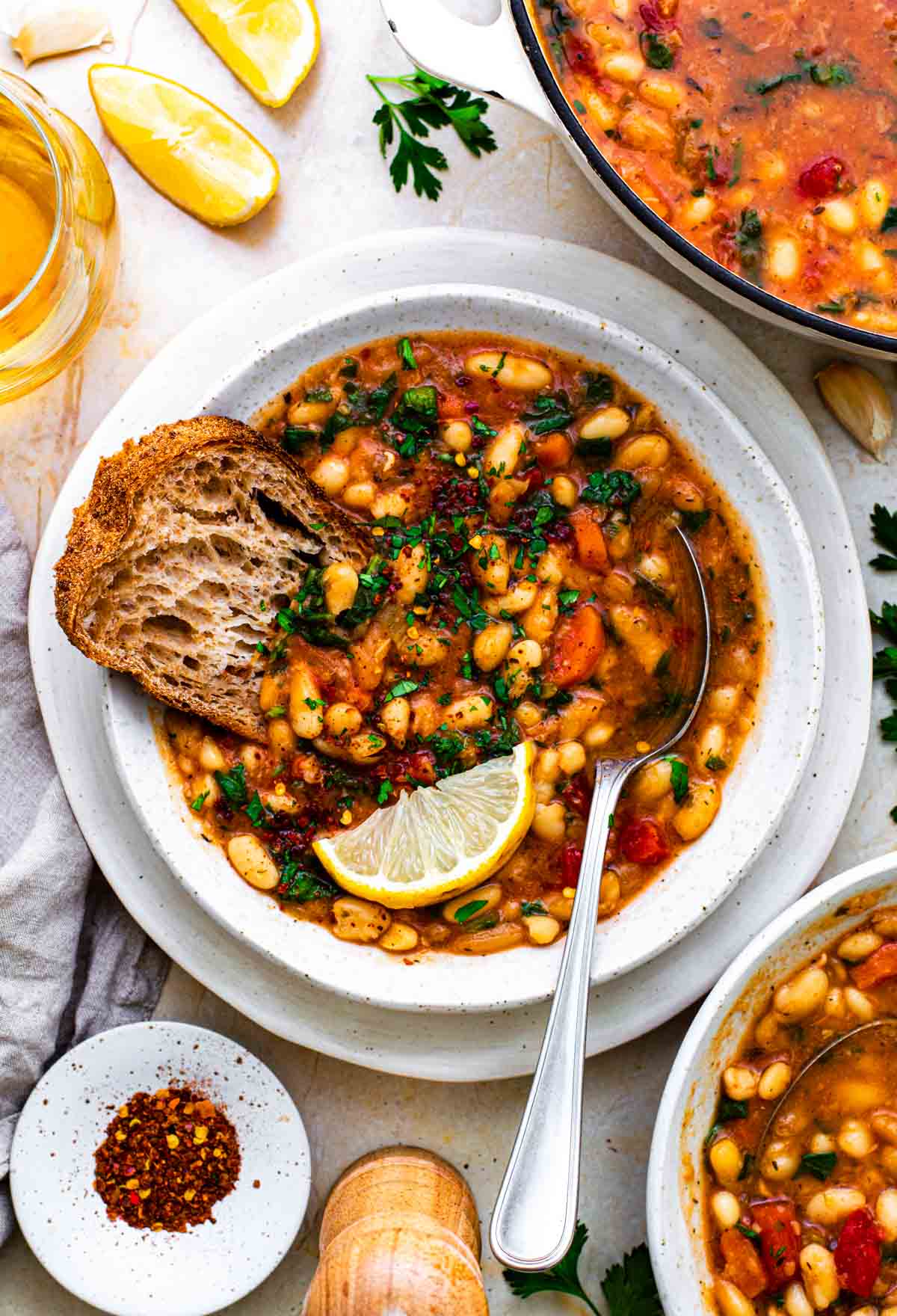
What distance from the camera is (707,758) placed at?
3137mm

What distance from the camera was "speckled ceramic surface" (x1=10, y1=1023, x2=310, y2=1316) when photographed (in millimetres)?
3197

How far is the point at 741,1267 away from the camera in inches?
125

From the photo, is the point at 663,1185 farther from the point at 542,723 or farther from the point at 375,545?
the point at 375,545

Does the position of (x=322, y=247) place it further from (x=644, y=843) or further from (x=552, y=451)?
(x=644, y=843)

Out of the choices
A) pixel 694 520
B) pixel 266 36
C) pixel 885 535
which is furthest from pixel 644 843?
pixel 266 36

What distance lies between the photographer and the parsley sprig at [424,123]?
3.17 meters

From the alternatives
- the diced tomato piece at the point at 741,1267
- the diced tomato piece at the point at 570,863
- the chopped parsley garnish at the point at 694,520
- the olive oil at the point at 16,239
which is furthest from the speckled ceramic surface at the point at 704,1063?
the olive oil at the point at 16,239

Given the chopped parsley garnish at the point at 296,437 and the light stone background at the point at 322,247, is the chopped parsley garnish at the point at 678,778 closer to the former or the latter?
the light stone background at the point at 322,247

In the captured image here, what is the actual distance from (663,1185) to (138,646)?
70.1 inches

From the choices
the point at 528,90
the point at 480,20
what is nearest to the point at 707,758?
the point at 528,90

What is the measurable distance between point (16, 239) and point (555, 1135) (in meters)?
2.47

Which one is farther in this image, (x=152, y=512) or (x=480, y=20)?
(x=480, y=20)

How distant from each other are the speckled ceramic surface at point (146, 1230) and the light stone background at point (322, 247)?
0.20 metres

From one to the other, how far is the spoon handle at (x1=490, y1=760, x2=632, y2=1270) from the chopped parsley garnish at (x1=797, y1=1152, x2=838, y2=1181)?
728 mm
